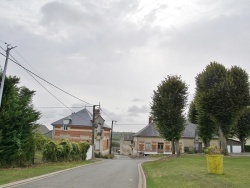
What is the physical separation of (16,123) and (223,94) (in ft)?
67.6

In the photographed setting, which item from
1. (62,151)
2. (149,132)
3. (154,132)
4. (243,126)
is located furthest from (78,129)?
(243,126)

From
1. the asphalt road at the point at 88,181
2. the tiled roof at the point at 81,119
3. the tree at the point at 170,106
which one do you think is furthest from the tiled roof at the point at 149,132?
the asphalt road at the point at 88,181

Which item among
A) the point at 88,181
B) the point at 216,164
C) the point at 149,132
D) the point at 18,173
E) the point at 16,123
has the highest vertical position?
the point at 149,132

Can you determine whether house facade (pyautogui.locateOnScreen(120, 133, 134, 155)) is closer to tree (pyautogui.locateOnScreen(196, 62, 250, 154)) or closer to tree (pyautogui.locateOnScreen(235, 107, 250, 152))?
tree (pyautogui.locateOnScreen(235, 107, 250, 152))

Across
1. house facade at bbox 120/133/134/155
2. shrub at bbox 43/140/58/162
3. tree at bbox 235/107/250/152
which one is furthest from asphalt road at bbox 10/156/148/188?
house facade at bbox 120/133/134/155

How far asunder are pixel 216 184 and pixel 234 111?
21.1 m

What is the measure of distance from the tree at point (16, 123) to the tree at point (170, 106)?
56.5 feet

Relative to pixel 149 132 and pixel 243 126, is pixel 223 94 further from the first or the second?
pixel 149 132

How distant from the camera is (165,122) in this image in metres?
35.8

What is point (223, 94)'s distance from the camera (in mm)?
31500

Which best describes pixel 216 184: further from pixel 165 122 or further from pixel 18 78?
pixel 165 122

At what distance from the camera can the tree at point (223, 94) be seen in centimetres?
3155

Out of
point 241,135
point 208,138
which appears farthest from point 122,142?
point 208,138

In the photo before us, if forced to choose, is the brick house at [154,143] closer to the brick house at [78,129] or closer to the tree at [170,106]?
the brick house at [78,129]
